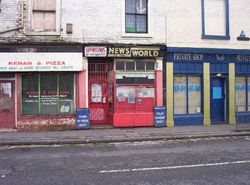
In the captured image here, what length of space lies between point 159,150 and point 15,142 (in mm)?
5113

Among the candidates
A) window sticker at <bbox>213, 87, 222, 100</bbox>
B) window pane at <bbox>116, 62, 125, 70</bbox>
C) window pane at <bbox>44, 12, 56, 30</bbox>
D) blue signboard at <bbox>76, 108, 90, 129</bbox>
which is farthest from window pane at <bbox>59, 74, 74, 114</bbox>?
window sticker at <bbox>213, 87, 222, 100</bbox>

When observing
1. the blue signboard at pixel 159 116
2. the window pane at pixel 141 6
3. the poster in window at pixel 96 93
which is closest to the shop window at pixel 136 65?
the poster in window at pixel 96 93

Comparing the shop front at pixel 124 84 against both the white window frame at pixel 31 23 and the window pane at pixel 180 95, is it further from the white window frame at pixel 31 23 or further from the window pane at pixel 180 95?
the white window frame at pixel 31 23

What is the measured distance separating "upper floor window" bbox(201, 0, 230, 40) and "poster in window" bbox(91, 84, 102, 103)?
221 inches

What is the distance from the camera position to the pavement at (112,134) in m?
12.7

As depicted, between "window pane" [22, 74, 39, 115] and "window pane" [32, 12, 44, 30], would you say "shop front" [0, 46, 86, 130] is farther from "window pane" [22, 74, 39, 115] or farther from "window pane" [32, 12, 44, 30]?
"window pane" [32, 12, 44, 30]

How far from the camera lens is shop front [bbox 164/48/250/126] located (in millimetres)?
16609

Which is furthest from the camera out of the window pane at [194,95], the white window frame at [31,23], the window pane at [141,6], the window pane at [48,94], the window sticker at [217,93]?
the window sticker at [217,93]

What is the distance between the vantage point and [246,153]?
1043 cm

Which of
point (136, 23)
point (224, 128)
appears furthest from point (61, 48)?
point (224, 128)

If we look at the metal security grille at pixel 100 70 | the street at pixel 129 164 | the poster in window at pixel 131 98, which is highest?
the metal security grille at pixel 100 70

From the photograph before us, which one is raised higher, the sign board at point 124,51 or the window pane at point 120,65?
the sign board at point 124,51

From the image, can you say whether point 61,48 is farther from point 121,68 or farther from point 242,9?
point 242,9

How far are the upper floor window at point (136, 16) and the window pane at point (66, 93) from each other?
11.6 ft
